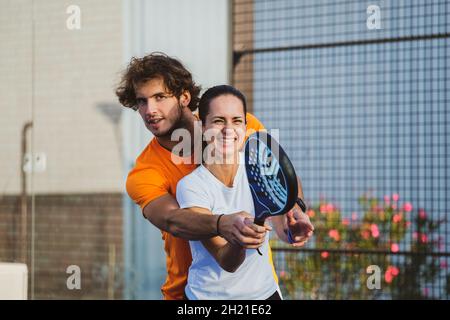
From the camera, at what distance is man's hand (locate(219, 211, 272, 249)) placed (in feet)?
6.25

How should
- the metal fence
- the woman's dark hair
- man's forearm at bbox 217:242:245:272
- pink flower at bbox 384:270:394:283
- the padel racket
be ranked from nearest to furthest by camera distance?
the padel racket, man's forearm at bbox 217:242:245:272, the woman's dark hair, the metal fence, pink flower at bbox 384:270:394:283

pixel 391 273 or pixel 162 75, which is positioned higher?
pixel 162 75

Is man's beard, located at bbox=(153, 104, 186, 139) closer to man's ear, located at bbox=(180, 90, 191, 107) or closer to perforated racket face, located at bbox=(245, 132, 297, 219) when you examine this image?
man's ear, located at bbox=(180, 90, 191, 107)

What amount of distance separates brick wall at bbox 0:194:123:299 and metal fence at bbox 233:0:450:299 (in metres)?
0.92

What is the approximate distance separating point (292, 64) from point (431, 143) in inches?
30.4

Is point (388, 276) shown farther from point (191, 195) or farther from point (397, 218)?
point (191, 195)

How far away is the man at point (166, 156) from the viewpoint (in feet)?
6.94

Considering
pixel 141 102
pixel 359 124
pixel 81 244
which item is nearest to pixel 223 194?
pixel 141 102

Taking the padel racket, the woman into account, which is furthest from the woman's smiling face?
the padel racket

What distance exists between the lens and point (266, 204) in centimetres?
190

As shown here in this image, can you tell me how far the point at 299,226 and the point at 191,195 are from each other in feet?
1.04

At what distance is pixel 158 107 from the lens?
2.20 metres

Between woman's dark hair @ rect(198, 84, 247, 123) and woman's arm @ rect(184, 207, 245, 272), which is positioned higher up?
woman's dark hair @ rect(198, 84, 247, 123)
